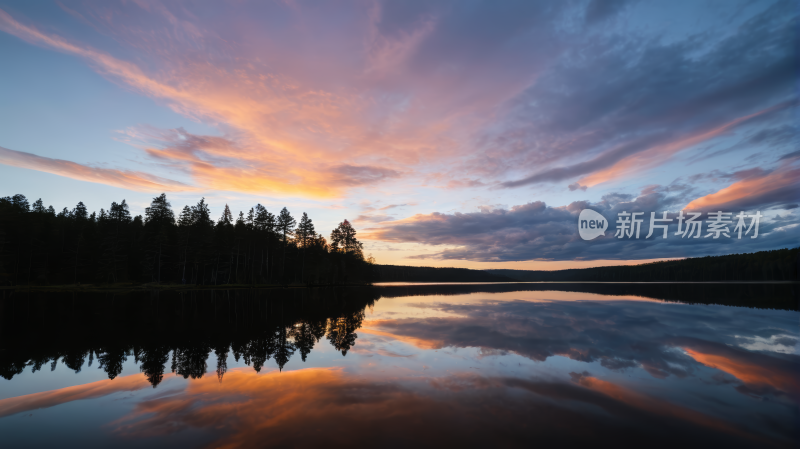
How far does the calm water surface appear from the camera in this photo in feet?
23.9

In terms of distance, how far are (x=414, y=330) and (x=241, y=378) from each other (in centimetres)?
1203

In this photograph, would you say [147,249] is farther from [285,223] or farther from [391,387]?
[391,387]

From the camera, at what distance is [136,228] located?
7894 centimetres

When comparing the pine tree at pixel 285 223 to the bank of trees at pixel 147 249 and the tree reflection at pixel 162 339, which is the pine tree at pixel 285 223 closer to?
the bank of trees at pixel 147 249

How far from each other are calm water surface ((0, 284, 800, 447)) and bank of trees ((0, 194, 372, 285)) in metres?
58.8

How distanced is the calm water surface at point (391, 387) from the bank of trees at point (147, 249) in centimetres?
5882

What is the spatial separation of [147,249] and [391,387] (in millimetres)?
83143

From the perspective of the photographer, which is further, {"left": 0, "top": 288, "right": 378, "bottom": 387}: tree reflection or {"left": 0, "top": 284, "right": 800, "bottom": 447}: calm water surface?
{"left": 0, "top": 288, "right": 378, "bottom": 387}: tree reflection

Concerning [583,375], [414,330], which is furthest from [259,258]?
[583,375]

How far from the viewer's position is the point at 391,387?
10438mm

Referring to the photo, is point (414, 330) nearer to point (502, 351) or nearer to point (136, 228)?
point (502, 351)

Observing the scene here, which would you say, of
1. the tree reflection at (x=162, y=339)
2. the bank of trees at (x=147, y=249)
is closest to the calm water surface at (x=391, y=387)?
the tree reflection at (x=162, y=339)

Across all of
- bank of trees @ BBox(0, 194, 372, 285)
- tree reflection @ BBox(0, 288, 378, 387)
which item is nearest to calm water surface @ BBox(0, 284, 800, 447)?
tree reflection @ BBox(0, 288, 378, 387)

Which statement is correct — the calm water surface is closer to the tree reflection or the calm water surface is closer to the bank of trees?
the tree reflection
